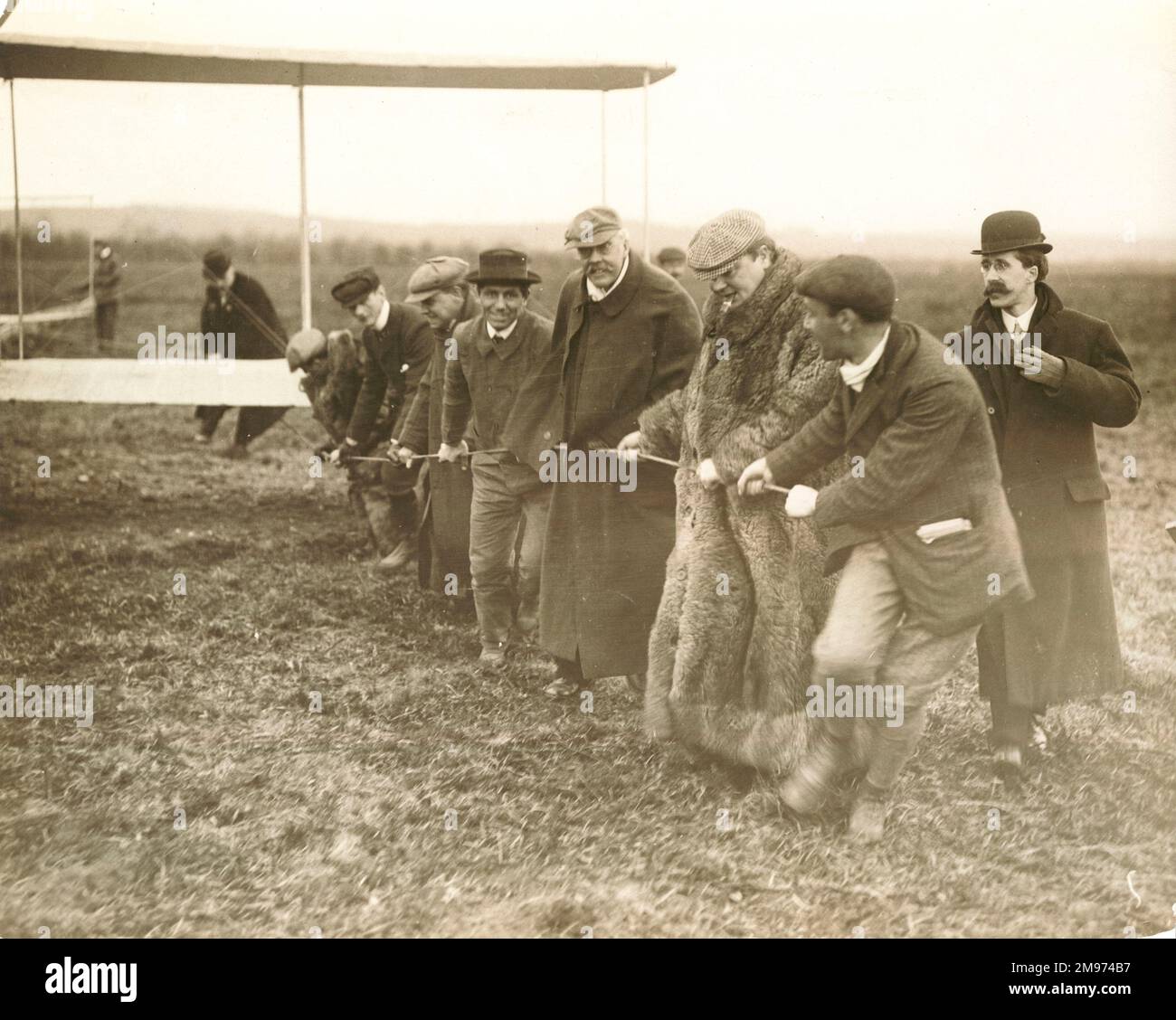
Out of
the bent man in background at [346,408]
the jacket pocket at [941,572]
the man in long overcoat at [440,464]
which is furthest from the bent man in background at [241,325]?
the jacket pocket at [941,572]

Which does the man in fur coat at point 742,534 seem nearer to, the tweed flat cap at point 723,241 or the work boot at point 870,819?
the tweed flat cap at point 723,241

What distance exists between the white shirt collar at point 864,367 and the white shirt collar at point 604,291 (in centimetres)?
90

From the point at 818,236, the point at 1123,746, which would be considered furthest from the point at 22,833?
the point at 1123,746

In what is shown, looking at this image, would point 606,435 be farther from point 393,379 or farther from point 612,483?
point 393,379

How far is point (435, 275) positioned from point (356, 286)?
542mm

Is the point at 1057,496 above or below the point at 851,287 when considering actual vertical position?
below

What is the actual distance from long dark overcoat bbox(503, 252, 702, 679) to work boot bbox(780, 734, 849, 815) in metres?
0.69

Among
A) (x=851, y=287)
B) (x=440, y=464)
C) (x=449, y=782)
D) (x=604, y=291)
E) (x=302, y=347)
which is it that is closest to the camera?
(x=851, y=287)

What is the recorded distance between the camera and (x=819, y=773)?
3.50 meters

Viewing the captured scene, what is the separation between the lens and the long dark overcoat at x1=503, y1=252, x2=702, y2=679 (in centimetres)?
381

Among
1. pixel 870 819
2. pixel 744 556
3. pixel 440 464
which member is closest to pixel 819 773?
pixel 870 819

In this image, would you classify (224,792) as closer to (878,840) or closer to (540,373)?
(540,373)

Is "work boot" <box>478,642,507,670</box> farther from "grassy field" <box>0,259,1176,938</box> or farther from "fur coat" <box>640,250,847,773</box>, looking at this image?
"fur coat" <box>640,250,847,773</box>

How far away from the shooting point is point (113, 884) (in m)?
3.61
